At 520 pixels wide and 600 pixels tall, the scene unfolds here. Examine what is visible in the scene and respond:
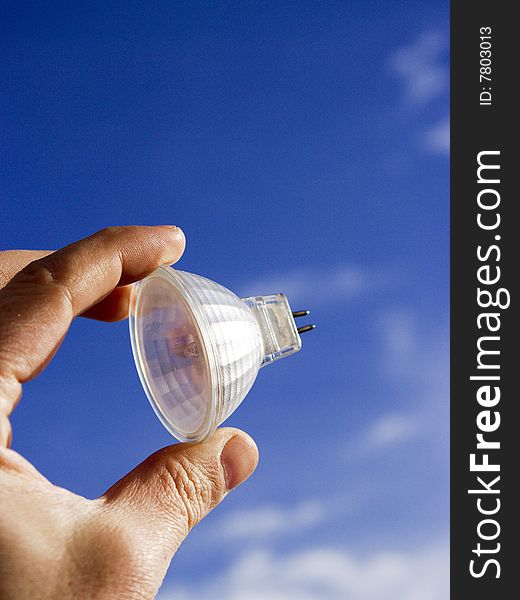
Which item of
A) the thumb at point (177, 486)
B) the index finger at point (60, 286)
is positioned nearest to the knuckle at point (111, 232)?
the index finger at point (60, 286)

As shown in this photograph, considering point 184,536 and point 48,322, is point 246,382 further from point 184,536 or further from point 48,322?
point 48,322

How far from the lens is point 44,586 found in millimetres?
1307

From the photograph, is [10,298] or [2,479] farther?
[10,298]

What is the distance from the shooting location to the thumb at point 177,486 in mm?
1499

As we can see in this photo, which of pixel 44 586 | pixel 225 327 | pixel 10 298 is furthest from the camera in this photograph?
pixel 225 327

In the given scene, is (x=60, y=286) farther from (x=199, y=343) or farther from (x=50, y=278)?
(x=199, y=343)

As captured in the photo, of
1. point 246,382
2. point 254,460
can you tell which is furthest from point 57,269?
point 254,460

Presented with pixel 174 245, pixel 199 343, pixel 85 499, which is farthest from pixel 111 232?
pixel 85 499

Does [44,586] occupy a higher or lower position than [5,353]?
lower

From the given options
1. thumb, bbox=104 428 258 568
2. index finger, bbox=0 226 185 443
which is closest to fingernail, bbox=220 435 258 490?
thumb, bbox=104 428 258 568

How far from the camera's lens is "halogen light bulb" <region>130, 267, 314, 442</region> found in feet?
5.24

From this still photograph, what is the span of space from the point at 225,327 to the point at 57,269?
1.26 ft

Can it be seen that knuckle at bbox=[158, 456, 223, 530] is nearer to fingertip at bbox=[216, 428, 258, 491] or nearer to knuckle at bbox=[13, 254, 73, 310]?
fingertip at bbox=[216, 428, 258, 491]

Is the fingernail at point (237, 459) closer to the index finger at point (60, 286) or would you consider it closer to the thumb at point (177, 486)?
the thumb at point (177, 486)
